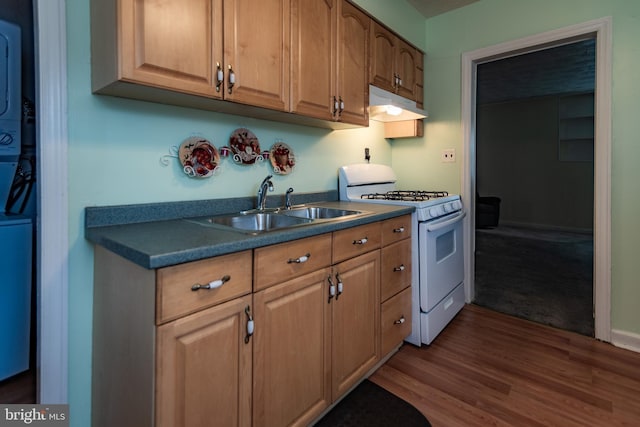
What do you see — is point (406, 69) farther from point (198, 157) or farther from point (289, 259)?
point (289, 259)

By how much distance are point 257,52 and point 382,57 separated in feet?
3.95

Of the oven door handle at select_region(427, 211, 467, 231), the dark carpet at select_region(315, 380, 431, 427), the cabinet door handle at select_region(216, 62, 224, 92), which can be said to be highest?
the cabinet door handle at select_region(216, 62, 224, 92)

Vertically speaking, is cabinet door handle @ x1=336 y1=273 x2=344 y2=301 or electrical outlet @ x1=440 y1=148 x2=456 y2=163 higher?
electrical outlet @ x1=440 y1=148 x2=456 y2=163

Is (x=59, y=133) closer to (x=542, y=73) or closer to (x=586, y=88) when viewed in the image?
(x=542, y=73)

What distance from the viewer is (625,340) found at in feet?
6.83

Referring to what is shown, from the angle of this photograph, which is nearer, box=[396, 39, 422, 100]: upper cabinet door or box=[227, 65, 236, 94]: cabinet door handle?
box=[227, 65, 236, 94]: cabinet door handle

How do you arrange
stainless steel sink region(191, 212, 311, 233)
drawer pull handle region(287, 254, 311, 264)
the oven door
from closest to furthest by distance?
drawer pull handle region(287, 254, 311, 264) < stainless steel sink region(191, 212, 311, 233) < the oven door

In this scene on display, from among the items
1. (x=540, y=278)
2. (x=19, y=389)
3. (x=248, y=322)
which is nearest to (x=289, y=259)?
(x=248, y=322)

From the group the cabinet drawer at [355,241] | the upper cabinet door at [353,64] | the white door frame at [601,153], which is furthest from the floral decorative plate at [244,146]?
the white door frame at [601,153]

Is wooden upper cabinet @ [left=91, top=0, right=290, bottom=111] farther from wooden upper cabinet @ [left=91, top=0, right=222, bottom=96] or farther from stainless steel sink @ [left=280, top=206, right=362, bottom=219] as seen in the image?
stainless steel sink @ [left=280, top=206, right=362, bottom=219]

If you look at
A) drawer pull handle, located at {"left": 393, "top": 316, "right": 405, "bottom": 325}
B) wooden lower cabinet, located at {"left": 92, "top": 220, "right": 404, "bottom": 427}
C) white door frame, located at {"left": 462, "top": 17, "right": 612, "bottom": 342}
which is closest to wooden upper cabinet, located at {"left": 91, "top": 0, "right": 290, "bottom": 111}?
wooden lower cabinet, located at {"left": 92, "top": 220, "right": 404, "bottom": 427}

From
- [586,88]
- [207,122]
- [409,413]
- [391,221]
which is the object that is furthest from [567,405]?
[586,88]

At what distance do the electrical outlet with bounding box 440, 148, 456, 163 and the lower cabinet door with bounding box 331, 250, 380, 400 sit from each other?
4.96 feet

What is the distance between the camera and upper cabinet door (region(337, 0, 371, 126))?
1914 mm
